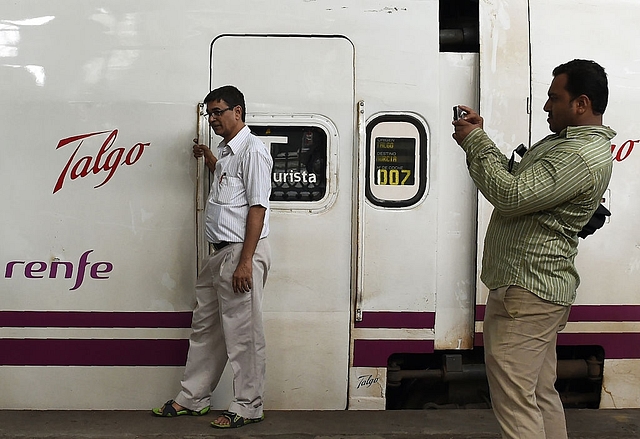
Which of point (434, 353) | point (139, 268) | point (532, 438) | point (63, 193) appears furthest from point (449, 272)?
point (63, 193)

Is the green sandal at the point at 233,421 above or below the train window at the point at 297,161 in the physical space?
below

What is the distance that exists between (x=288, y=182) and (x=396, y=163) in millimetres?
580

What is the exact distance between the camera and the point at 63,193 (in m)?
3.83

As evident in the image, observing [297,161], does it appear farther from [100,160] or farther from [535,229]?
[535,229]

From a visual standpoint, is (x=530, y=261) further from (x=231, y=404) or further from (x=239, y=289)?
(x=231, y=404)

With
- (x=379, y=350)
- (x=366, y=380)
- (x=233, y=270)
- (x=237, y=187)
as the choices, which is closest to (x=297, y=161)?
(x=237, y=187)

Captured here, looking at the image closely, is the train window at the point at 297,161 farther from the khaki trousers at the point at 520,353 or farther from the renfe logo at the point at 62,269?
the khaki trousers at the point at 520,353

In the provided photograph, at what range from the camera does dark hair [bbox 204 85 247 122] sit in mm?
3615

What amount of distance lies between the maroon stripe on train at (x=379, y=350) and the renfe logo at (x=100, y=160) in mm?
1533

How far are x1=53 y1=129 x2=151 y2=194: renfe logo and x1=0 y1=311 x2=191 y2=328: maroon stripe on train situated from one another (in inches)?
25.5

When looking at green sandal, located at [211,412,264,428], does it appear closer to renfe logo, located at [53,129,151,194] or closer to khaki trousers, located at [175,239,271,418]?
khaki trousers, located at [175,239,271,418]

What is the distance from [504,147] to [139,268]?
202 centimetres

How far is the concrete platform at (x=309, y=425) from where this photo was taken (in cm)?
355

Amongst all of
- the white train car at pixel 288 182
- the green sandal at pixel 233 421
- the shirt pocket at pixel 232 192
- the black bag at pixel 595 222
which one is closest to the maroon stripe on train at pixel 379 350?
the white train car at pixel 288 182
